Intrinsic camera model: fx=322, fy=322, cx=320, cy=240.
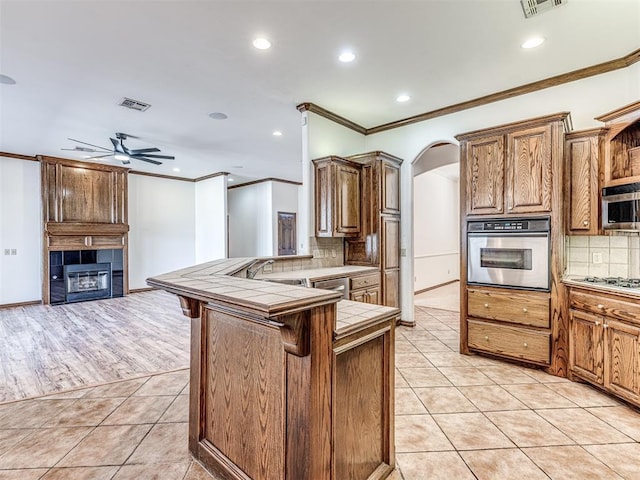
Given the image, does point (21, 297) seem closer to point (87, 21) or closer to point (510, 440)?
point (87, 21)

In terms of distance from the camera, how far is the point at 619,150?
2.85 metres

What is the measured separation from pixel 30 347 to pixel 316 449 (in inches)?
172

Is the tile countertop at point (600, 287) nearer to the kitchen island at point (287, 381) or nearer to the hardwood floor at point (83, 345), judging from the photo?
the kitchen island at point (287, 381)

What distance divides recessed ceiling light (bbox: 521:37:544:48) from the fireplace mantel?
24.5 feet

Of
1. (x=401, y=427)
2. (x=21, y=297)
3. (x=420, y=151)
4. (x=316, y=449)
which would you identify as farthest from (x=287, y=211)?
(x=316, y=449)

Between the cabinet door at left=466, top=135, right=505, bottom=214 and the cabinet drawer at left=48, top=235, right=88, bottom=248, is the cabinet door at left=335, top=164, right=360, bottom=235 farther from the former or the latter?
the cabinet drawer at left=48, top=235, right=88, bottom=248

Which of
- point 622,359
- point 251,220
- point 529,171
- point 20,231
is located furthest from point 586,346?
point 20,231

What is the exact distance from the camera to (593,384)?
8.63ft

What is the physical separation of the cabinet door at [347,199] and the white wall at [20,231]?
6122mm

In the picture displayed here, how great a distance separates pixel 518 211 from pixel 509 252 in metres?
0.41

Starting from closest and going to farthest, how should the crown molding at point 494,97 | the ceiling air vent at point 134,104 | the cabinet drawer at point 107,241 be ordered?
the crown molding at point 494,97, the ceiling air vent at point 134,104, the cabinet drawer at point 107,241

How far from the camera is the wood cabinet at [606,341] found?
232cm

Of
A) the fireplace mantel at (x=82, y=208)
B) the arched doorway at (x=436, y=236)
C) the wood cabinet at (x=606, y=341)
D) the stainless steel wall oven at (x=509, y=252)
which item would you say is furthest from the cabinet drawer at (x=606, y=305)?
the fireplace mantel at (x=82, y=208)

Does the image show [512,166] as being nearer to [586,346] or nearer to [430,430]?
[586,346]
